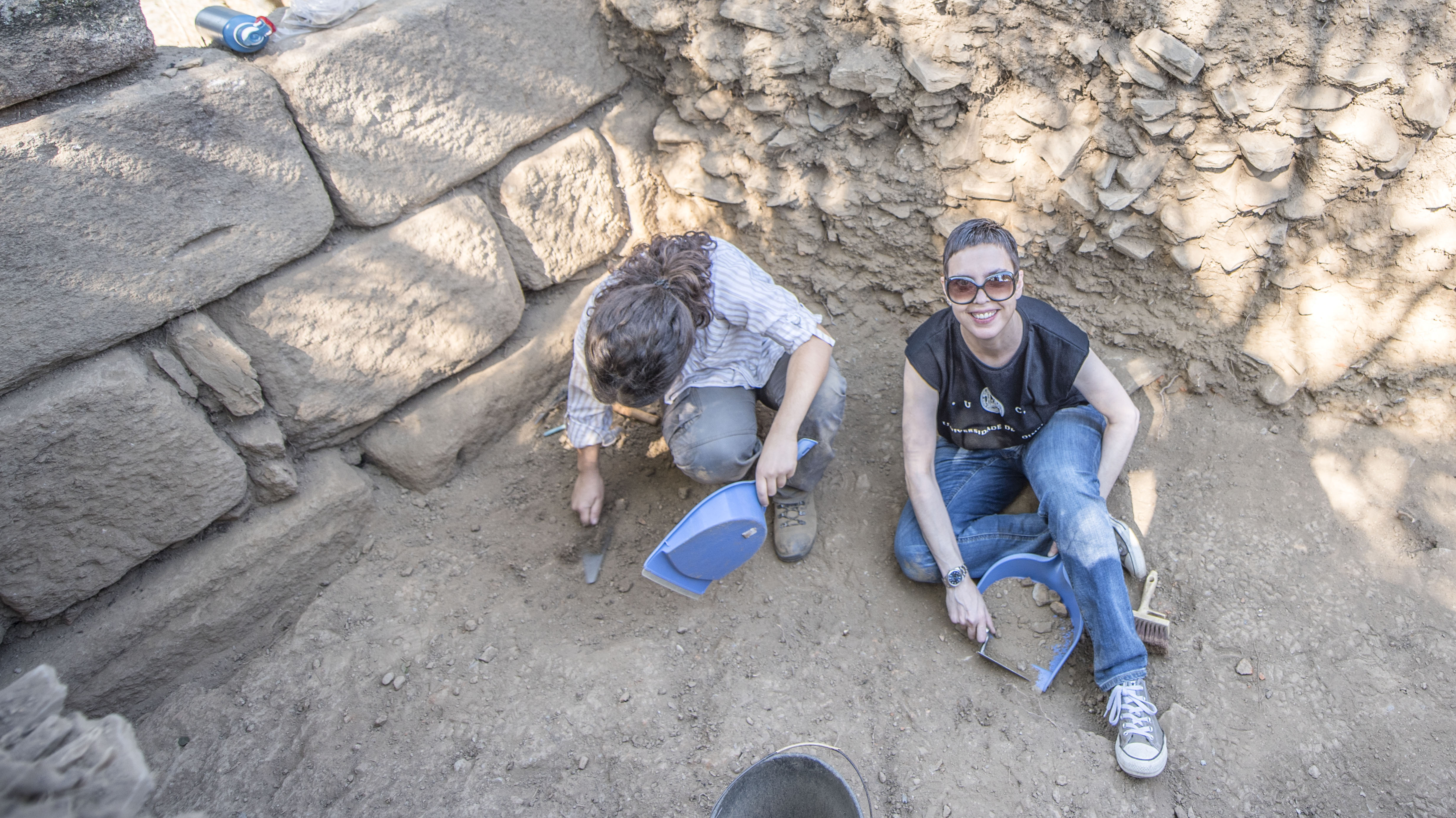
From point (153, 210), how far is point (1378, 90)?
281cm

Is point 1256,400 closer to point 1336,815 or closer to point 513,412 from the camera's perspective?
point 1336,815

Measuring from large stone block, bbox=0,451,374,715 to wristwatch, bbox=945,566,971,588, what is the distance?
→ 5.15 feet

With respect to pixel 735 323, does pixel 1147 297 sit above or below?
below

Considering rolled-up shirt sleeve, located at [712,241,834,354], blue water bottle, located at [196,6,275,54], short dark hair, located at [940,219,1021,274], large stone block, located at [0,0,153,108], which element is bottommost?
rolled-up shirt sleeve, located at [712,241,834,354]

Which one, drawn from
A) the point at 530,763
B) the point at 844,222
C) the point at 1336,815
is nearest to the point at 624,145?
the point at 844,222

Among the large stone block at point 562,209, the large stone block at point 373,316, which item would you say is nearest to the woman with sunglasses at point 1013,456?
the large stone block at point 562,209

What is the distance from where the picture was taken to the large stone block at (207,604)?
191 centimetres

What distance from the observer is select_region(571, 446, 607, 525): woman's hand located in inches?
91.7

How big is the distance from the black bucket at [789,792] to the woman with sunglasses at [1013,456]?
654 millimetres

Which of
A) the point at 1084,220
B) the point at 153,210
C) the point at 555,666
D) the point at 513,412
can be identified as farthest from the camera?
the point at 513,412

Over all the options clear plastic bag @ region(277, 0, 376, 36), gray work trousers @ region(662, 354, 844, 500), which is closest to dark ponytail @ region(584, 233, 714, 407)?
gray work trousers @ region(662, 354, 844, 500)

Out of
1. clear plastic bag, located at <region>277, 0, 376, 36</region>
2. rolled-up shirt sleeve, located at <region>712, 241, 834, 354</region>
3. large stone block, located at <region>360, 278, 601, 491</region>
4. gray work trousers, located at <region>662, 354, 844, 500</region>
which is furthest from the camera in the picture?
large stone block, located at <region>360, 278, 601, 491</region>

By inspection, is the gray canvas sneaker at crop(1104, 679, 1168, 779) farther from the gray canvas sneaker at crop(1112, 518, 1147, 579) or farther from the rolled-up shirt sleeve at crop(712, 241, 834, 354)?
the rolled-up shirt sleeve at crop(712, 241, 834, 354)

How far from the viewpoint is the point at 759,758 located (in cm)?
186
